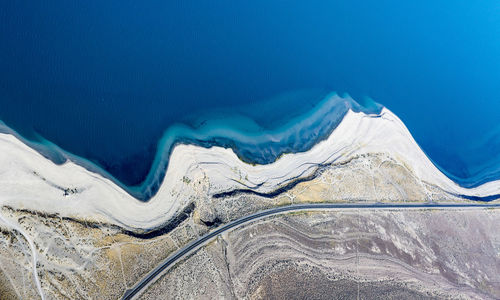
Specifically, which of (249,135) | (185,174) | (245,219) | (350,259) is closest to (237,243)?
(245,219)

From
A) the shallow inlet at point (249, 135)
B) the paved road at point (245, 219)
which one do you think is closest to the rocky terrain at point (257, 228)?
the paved road at point (245, 219)

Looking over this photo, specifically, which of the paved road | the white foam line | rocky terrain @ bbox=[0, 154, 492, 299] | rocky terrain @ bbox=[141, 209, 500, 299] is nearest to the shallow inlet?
the white foam line

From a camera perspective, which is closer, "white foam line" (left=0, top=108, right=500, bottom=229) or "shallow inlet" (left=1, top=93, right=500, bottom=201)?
"white foam line" (left=0, top=108, right=500, bottom=229)

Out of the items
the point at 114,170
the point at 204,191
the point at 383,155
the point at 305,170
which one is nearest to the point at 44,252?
the point at 114,170

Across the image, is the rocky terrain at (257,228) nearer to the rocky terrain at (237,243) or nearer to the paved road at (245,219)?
the rocky terrain at (237,243)

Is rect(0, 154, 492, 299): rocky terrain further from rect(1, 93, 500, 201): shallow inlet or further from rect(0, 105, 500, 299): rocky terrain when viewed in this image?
rect(1, 93, 500, 201): shallow inlet

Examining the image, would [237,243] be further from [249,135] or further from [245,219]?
[249,135]

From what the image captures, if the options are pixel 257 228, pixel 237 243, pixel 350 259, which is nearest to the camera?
pixel 237 243

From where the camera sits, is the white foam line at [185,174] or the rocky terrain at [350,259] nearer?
the white foam line at [185,174]
